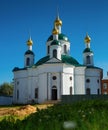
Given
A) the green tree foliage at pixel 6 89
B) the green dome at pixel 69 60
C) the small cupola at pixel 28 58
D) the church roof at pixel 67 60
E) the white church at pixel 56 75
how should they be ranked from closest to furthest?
the white church at pixel 56 75 → the church roof at pixel 67 60 → the green dome at pixel 69 60 → the small cupola at pixel 28 58 → the green tree foliage at pixel 6 89

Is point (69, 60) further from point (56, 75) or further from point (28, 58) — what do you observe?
point (28, 58)

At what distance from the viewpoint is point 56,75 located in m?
51.5

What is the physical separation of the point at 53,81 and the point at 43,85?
1802 mm

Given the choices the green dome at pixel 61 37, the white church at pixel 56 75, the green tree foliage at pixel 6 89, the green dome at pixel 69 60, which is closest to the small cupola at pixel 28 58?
the white church at pixel 56 75

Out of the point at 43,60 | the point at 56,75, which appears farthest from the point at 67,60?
the point at 56,75

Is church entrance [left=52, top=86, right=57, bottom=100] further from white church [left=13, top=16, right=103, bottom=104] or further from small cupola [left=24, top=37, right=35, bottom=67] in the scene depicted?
small cupola [left=24, top=37, right=35, bottom=67]

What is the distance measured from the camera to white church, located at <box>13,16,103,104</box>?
51.2 m

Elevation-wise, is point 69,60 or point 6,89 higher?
point 69,60

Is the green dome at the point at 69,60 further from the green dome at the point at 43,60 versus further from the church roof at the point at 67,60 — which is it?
the green dome at the point at 43,60

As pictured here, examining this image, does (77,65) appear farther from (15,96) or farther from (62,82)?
(15,96)

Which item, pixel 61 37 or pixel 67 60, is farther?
pixel 61 37

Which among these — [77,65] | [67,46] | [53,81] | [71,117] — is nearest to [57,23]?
[67,46]

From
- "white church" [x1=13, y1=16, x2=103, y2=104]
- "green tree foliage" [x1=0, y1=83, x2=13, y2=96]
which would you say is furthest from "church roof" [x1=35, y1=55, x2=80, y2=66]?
"green tree foliage" [x1=0, y1=83, x2=13, y2=96]

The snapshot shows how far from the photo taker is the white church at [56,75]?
51.2 m
